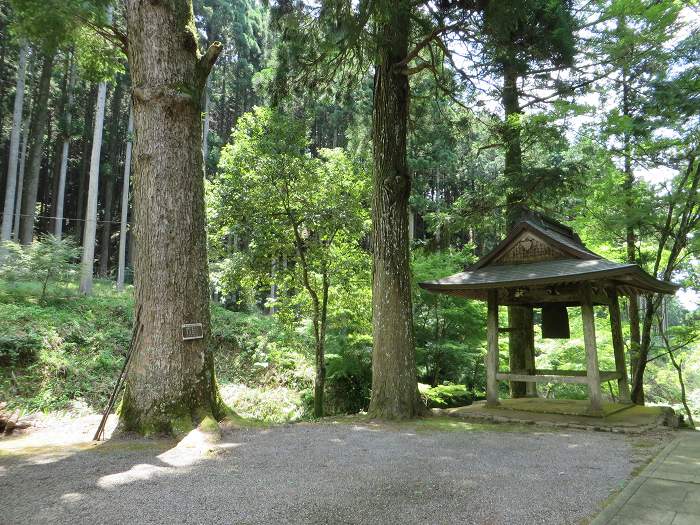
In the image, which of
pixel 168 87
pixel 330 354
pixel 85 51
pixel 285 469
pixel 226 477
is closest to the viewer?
pixel 226 477

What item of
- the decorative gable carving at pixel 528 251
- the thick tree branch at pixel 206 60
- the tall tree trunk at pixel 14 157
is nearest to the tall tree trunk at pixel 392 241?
the decorative gable carving at pixel 528 251

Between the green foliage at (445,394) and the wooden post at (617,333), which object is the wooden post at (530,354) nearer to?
the green foliage at (445,394)

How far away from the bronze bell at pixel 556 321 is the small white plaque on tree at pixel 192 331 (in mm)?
5779

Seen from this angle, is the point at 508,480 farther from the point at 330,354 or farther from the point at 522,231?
the point at 330,354

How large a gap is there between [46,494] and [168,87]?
4082mm

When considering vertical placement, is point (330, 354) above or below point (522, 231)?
below

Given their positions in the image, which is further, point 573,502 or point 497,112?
point 497,112

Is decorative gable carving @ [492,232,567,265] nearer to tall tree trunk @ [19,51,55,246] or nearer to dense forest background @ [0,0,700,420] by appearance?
dense forest background @ [0,0,700,420]

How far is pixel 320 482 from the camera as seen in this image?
3121 millimetres

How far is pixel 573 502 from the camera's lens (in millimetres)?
2797

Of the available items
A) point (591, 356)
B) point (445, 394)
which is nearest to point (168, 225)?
point (591, 356)

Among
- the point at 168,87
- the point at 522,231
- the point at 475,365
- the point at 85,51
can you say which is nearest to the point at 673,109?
the point at 522,231

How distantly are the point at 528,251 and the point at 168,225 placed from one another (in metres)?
5.42

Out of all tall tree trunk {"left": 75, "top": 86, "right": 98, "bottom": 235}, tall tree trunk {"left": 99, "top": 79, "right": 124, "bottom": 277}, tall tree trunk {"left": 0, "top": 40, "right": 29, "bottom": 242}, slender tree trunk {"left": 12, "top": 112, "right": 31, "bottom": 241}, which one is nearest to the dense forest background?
tall tree trunk {"left": 0, "top": 40, "right": 29, "bottom": 242}
